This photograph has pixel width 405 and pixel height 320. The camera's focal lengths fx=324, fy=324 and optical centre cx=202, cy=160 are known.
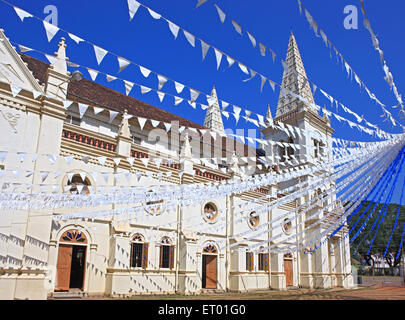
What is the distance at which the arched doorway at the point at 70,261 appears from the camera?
13.4 metres

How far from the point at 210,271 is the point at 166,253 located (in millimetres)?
3554

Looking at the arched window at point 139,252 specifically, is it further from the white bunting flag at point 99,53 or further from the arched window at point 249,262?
the white bunting flag at point 99,53

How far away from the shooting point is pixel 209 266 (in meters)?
19.1

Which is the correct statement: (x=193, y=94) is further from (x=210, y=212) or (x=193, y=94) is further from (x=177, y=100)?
(x=210, y=212)

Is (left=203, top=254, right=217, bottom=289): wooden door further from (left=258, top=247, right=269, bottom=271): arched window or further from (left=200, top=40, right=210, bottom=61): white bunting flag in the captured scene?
(left=200, top=40, right=210, bottom=61): white bunting flag

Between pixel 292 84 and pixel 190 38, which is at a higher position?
pixel 292 84

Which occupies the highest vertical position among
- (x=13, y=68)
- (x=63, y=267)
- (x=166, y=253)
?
(x=13, y=68)

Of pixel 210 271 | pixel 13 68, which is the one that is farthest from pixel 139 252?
pixel 13 68

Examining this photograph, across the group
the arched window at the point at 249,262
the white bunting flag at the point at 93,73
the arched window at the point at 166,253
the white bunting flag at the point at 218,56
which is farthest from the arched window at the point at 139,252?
the white bunting flag at the point at 218,56

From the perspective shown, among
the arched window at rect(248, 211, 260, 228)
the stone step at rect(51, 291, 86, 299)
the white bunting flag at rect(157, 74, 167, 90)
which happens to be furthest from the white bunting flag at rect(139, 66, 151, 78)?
the arched window at rect(248, 211, 260, 228)

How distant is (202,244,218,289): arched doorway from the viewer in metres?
18.8
